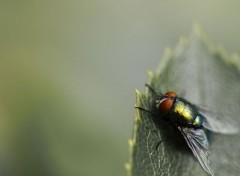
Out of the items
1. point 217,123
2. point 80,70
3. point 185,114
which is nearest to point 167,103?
point 185,114

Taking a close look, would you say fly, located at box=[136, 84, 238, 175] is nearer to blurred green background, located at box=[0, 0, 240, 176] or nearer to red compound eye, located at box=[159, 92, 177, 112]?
red compound eye, located at box=[159, 92, 177, 112]

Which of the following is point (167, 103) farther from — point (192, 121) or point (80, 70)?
point (80, 70)

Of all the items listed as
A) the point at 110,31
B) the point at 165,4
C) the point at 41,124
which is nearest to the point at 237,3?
Answer: the point at 165,4

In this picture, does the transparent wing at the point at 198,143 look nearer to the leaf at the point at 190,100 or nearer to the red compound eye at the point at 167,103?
the leaf at the point at 190,100

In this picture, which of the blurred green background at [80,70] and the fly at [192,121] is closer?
the fly at [192,121]

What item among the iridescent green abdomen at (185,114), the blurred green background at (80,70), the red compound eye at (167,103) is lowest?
the iridescent green abdomen at (185,114)

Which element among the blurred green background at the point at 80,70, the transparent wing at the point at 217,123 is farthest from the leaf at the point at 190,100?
the blurred green background at the point at 80,70

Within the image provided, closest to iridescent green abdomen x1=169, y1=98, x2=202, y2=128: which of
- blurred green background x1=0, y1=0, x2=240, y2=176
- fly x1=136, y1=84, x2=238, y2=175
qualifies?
fly x1=136, y1=84, x2=238, y2=175
